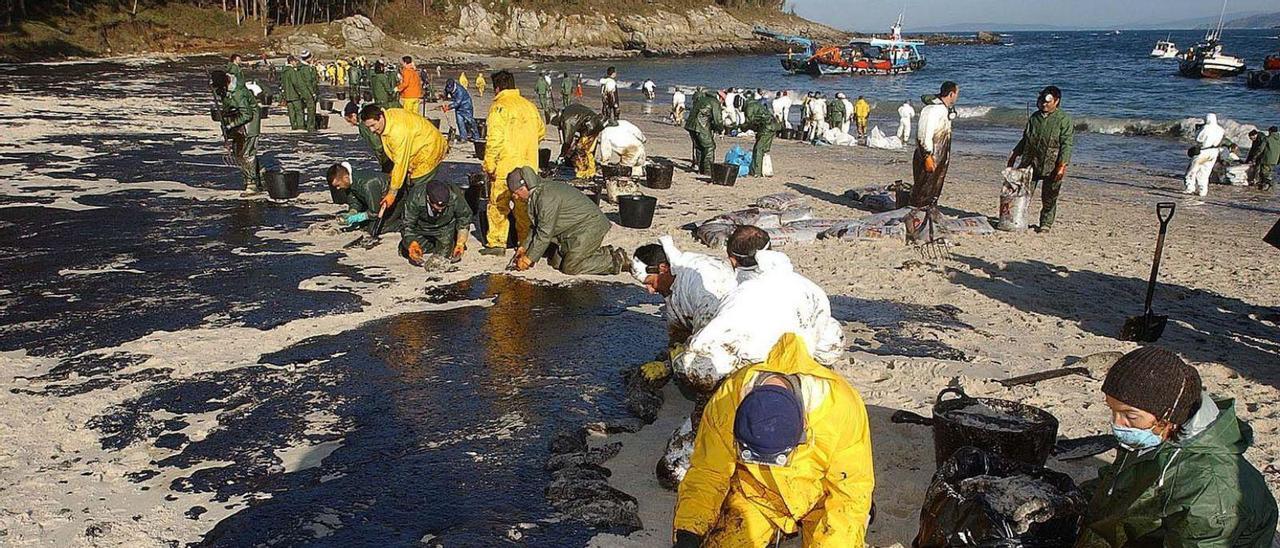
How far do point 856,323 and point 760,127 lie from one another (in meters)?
7.09

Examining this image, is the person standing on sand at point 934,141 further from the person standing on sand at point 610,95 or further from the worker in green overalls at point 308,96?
the person standing on sand at point 610,95

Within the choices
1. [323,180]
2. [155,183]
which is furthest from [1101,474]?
[155,183]

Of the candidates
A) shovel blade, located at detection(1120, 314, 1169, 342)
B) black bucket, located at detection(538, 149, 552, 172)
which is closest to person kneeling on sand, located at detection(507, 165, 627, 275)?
shovel blade, located at detection(1120, 314, 1169, 342)

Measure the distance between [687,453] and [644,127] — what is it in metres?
21.1

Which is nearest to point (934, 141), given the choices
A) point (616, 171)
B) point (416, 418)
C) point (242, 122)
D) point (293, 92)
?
point (616, 171)

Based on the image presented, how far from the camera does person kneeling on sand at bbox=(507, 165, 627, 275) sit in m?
7.78

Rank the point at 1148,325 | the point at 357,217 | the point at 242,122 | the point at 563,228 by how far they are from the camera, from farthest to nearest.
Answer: the point at 242,122, the point at 357,217, the point at 563,228, the point at 1148,325

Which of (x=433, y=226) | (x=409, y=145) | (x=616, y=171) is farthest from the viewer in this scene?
(x=616, y=171)

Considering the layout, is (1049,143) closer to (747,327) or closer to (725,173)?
(725,173)

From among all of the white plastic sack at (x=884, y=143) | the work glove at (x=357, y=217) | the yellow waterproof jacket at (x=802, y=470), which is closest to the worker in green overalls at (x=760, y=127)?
the work glove at (x=357, y=217)

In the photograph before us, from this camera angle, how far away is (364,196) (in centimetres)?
916

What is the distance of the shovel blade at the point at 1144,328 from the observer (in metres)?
6.20

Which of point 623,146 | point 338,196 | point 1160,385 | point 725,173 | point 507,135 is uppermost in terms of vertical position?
point 507,135

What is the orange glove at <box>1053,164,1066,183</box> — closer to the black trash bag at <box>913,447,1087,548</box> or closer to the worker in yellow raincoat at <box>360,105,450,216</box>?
the worker in yellow raincoat at <box>360,105,450,216</box>
